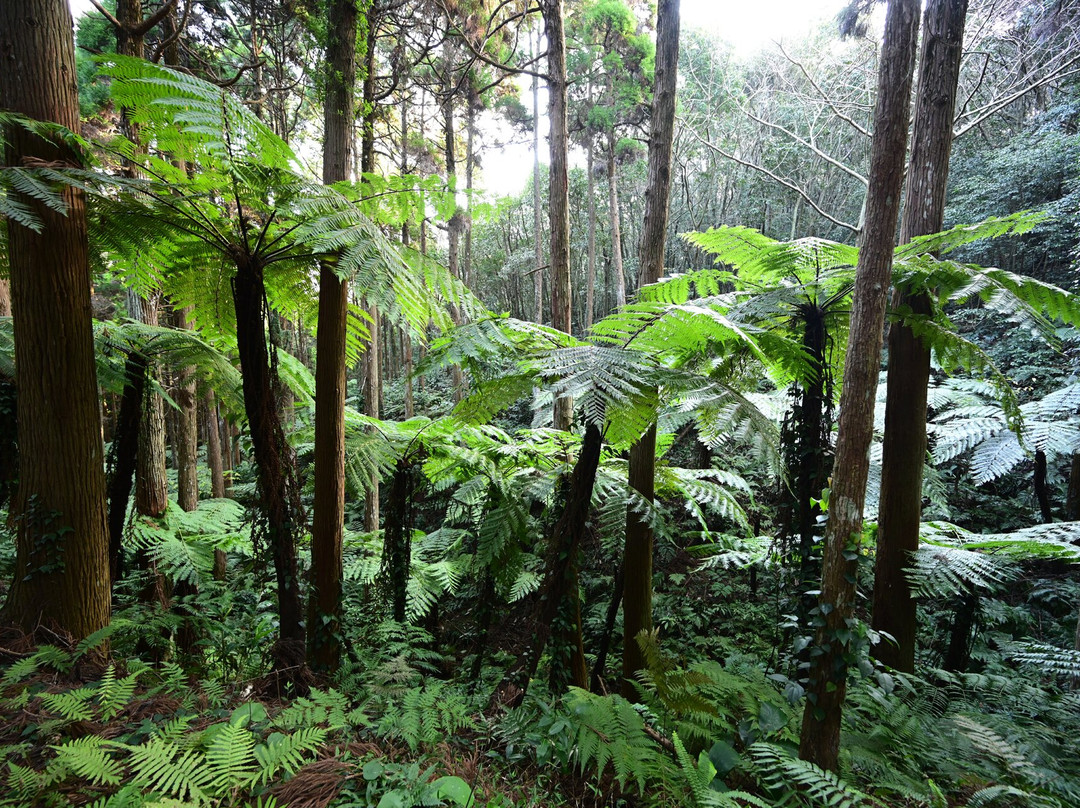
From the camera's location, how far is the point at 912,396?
292 cm

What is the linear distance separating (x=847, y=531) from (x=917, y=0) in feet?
6.65

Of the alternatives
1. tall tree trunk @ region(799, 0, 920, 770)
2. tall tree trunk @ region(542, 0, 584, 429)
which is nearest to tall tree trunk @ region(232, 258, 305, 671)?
tall tree trunk @ region(799, 0, 920, 770)

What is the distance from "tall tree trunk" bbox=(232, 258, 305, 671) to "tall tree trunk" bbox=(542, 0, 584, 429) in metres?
3.01

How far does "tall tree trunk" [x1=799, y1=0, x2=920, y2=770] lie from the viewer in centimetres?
177

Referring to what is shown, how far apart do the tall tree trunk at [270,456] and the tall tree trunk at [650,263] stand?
2.03 metres

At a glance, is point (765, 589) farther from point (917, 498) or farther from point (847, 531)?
point (847, 531)

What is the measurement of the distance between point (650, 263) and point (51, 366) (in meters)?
3.67

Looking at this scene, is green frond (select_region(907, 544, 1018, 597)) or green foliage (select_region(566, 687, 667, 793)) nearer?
green foliage (select_region(566, 687, 667, 793))

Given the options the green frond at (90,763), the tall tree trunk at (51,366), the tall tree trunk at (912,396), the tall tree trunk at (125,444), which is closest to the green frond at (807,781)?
the tall tree trunk at (912,396)

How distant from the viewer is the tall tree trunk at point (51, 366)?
208cm

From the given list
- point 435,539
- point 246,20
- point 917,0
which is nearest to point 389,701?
point 435,539

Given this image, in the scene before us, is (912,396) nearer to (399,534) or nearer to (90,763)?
(399,534)

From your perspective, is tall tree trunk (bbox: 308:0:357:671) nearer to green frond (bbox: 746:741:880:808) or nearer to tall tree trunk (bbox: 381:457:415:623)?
tall tree trunk (bbox: 381:457:415:623)

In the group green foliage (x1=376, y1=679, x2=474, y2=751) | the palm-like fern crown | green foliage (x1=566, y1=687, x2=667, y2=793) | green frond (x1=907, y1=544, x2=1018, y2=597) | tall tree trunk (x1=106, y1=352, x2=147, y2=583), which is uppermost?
the palm-like fern crown
